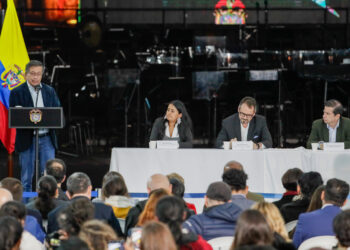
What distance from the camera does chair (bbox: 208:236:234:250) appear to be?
4.77 m

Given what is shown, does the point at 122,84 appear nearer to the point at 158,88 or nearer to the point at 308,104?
the point at 158,88

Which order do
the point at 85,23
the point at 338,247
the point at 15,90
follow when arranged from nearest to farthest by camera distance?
1. the point at 338,247
2. the point at 15,90
3. the point at 85,23

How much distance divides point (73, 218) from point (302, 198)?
2039mm

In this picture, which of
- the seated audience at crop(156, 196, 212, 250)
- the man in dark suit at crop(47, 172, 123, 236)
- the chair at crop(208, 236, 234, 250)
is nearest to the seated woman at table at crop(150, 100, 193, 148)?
the man in dark suit at crop(47, 172, 123, 236)

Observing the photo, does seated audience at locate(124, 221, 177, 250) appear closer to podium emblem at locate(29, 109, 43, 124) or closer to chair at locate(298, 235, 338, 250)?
chair at locate(298, 235, 338, 250)

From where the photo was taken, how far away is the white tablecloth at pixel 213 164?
7.96m

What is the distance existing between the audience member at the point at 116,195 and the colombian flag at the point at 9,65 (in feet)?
11.6

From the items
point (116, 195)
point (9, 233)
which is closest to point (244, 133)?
point (116, 195)

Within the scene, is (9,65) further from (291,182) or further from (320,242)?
(320,242)

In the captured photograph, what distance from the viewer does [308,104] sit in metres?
15.7

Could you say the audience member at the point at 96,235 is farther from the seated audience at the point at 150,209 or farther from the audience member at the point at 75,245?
the seated audience at the point at 150,209

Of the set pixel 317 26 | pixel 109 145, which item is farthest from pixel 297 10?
pixel 109 145

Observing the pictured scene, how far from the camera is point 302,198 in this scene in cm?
605

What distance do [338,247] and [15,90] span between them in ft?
15.7
